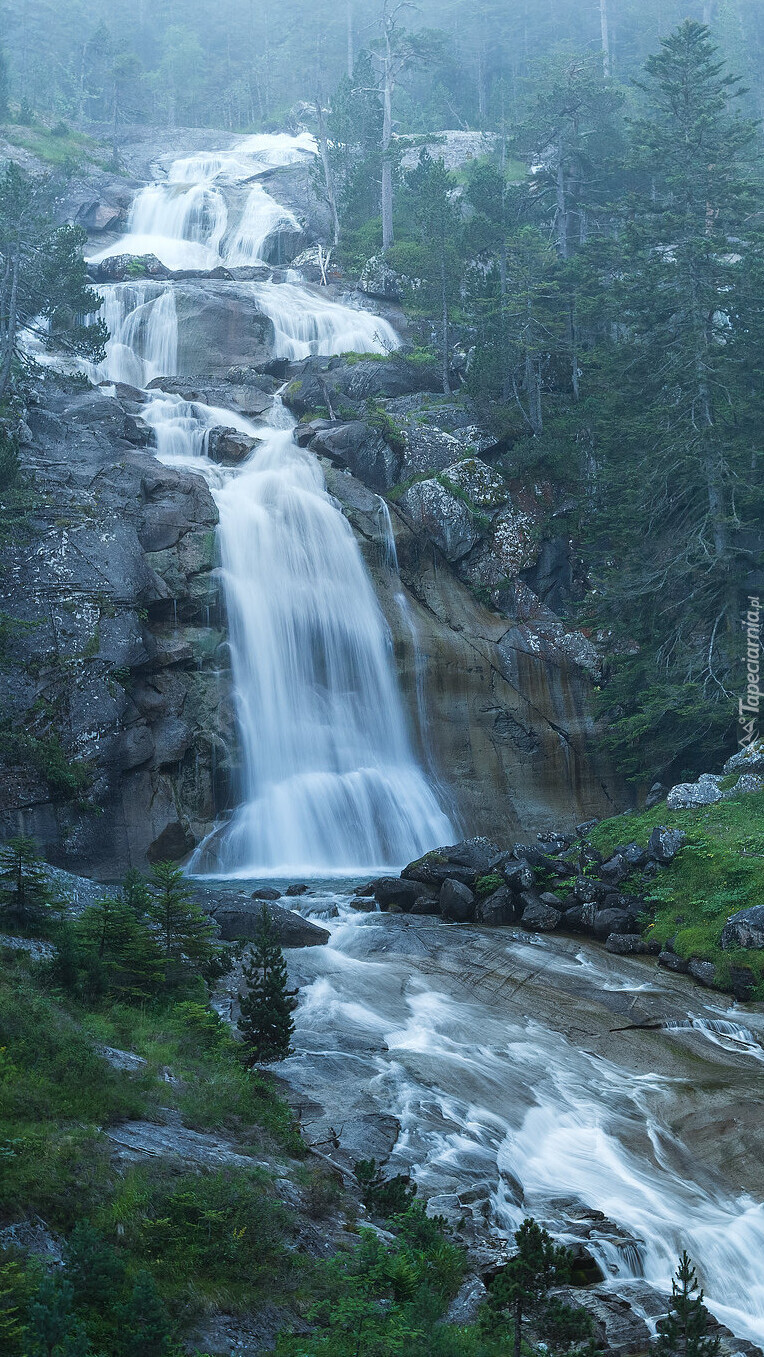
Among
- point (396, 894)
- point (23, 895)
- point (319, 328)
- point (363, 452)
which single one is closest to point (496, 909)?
point (396, 894)

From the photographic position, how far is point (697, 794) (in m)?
22.0

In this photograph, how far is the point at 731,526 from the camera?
86.1 ft

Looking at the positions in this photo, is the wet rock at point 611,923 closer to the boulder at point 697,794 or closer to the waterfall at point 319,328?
the boulder at point 697,794

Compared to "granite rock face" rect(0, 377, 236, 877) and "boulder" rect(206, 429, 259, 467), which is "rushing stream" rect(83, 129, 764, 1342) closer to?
"boulder" rect(206, 429, 259, 467)

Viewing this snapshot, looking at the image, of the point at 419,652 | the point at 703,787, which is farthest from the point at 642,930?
the point at 419,652

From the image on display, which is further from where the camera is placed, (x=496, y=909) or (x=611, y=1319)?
(x=496, y=909)

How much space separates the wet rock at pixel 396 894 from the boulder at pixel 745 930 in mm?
6327

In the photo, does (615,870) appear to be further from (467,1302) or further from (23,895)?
(467,1302)

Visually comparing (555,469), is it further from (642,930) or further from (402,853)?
(642,930)

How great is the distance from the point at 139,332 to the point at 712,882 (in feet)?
106

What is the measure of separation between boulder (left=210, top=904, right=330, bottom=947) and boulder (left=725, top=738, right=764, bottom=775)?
11417 mm

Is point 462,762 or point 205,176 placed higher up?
point 205,176

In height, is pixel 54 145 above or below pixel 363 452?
above

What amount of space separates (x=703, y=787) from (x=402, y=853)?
25.6ft
